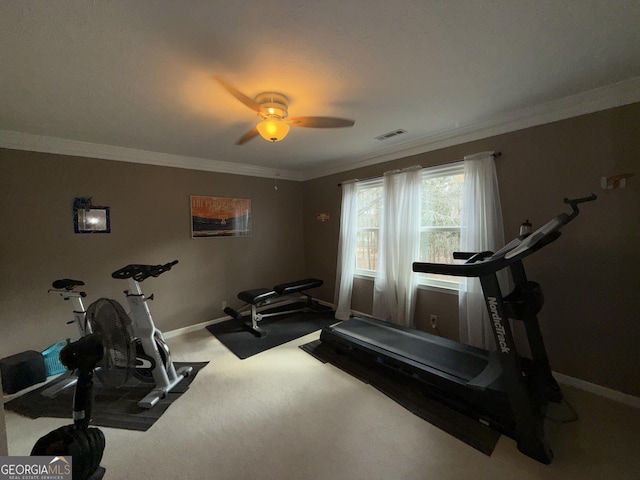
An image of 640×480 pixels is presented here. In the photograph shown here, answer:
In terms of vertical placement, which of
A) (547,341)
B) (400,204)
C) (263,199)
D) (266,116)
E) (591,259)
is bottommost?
(547,341)

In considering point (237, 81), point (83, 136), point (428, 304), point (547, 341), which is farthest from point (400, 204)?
point (83, 136)

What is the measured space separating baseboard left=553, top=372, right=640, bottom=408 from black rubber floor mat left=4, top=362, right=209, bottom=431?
333cm

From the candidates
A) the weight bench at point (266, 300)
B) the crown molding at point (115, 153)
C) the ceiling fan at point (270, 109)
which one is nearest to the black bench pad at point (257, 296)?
the weight bench at point (266, 300)

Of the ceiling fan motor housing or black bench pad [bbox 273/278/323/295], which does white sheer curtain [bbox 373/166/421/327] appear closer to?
black bench pad [bbox 273/278/323/295]

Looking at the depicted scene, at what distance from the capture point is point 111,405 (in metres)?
2.00

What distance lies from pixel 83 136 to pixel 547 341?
495 cm

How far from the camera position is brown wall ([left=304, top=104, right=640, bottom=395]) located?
1.87 meters

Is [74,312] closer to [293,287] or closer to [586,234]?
[293,287]

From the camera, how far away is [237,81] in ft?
5.45

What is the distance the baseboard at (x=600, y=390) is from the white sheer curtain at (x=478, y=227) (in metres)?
0.55

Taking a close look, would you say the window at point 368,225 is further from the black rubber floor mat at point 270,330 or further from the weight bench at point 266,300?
the black rubber floor mat at point 270,330

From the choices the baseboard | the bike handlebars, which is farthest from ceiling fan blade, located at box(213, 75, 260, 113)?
the baseboard

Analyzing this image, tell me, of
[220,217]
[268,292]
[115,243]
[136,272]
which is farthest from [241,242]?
[136,272]

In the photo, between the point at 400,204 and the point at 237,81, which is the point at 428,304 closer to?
the point at 400,204
